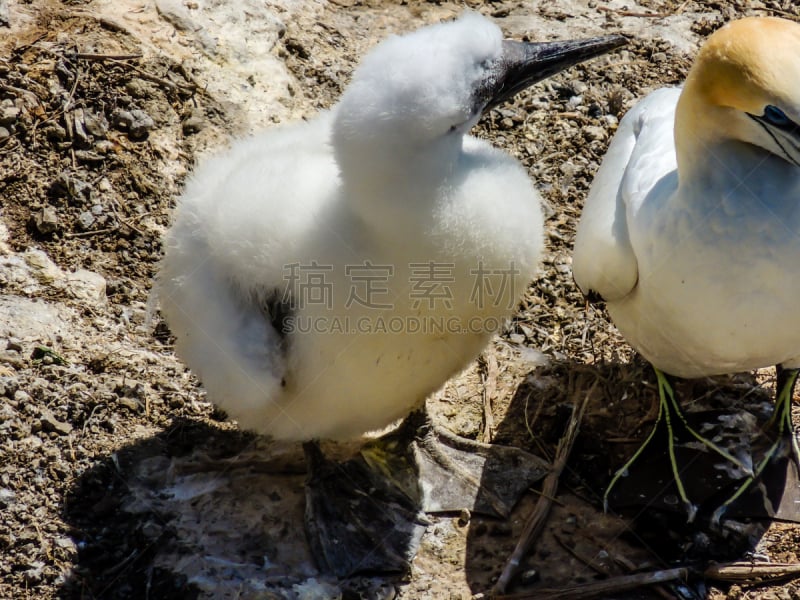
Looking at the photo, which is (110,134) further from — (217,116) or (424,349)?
(424,349)

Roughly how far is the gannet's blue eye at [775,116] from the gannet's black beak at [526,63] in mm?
832

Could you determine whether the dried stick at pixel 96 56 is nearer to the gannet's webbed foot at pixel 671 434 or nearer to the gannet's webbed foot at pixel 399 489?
the gannet's webbed foot at pixel 399 489

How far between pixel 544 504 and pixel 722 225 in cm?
129

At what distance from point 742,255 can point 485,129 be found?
7.66 feet

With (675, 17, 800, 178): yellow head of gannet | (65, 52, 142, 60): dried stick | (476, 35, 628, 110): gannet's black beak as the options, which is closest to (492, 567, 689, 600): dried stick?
(675, 17, 800, 178): yellow head of gannet

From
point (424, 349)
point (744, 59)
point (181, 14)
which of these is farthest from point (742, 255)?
point (181, 14)

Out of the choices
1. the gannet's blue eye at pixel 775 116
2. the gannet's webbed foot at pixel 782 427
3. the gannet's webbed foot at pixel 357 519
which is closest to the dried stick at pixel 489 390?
the gannet's webbed foot at pixel 357 519

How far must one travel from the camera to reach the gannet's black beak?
349 centimetres

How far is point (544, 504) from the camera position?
13.1ft

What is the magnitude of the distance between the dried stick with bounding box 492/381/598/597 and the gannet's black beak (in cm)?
141

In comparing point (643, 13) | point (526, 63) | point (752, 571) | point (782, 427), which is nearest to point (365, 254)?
point (526, 63)

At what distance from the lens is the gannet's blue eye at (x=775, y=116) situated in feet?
10.3

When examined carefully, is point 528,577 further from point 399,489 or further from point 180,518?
point 180,518

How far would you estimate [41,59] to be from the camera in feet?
16.0
